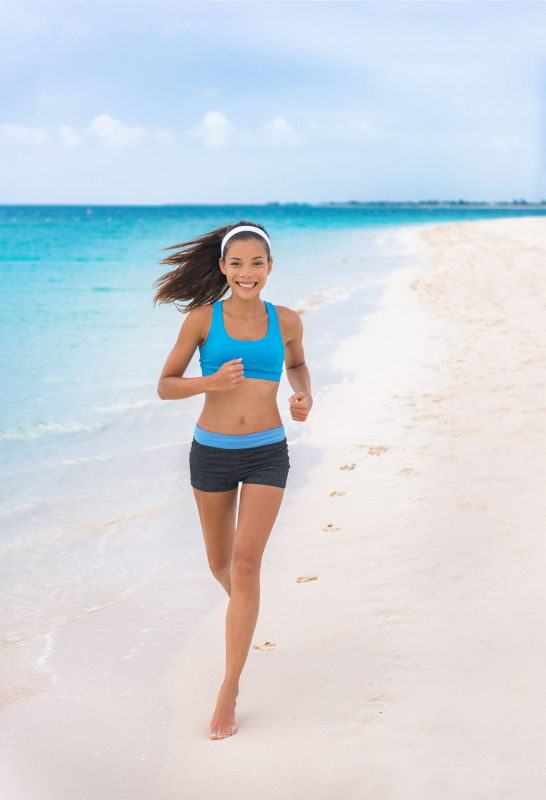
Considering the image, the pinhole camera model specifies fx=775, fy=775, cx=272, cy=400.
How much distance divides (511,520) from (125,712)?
2.48 meters

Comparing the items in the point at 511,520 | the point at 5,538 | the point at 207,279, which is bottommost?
the point at 5,538

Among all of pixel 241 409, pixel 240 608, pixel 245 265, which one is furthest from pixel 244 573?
pixel 245 265

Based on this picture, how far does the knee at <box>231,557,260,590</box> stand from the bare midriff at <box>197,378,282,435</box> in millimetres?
540

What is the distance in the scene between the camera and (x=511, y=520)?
14.9 ft

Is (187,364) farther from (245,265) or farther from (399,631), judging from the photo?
(399,631)

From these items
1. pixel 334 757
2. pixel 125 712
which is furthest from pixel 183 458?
pixel 334 757

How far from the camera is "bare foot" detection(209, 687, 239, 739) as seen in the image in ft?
9.75

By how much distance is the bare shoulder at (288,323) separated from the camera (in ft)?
11.0

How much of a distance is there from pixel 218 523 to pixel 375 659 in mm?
909

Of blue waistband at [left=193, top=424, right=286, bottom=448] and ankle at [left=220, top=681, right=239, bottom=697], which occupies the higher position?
blue waistband at [left=193, top=424, right=286, bottom=448]

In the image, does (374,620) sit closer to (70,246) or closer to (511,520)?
(511,520)

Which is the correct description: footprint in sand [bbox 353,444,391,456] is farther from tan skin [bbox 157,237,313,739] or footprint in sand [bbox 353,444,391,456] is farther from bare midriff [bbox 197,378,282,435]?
bare midriff [bbox 197,378,282,435]

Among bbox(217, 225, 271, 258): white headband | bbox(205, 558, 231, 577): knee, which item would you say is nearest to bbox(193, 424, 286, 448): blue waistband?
bbox(205, 558, 231, 577): knee

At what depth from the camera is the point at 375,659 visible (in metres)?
3.38
